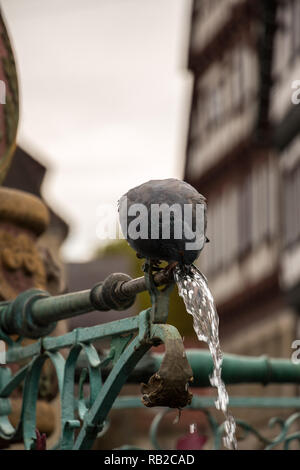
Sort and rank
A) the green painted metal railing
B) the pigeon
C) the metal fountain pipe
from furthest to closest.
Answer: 1. the metal fountain pipe
2. the green painted metal railing
3. the pigeon

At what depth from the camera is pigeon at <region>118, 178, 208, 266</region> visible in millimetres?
2838

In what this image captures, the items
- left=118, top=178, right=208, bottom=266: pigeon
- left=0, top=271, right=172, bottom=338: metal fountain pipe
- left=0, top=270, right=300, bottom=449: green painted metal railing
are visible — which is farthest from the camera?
left=0, top=271, right=172, bottom=338: metal fountain pipe

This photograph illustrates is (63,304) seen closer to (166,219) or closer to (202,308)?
(202,308)

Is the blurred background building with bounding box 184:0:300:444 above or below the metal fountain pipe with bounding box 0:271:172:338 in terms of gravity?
above

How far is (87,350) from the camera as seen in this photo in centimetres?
349

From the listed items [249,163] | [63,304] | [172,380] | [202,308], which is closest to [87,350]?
[63,304]

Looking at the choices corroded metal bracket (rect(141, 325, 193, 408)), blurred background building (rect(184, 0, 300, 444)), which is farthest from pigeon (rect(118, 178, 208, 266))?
blurred background building (rect(184, 0, 300, 444))

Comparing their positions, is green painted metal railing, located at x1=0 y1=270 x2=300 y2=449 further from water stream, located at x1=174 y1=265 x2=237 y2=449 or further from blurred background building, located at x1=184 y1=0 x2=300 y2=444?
blurred background building, located at x1=184 y1=0 x2=300 y2=444

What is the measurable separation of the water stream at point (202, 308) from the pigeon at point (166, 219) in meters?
0.04

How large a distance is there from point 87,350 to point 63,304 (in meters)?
0.15

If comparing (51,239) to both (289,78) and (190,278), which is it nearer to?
(190,278)

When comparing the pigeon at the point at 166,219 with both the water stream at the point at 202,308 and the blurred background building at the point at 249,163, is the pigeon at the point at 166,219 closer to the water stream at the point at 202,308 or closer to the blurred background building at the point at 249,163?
the water stream at the point at 202,308

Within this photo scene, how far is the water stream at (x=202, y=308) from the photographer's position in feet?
9.62

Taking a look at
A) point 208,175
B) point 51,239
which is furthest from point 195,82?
point 51,239
